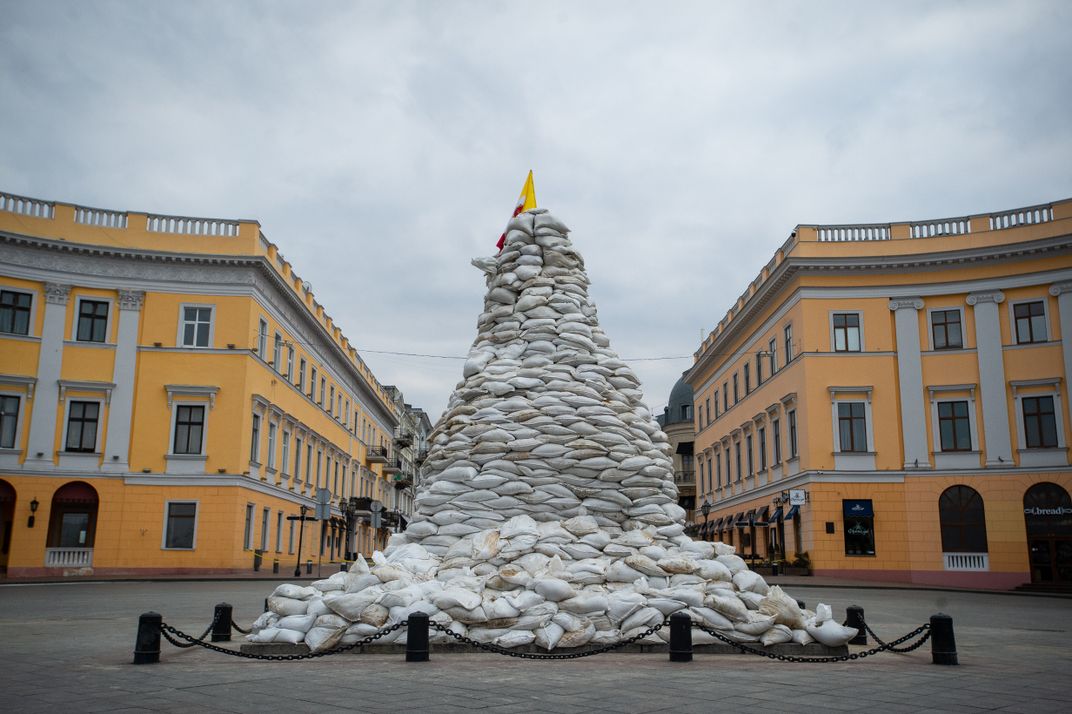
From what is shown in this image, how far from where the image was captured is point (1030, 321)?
27781 millimetres

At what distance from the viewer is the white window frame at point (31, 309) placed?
27.6 meters

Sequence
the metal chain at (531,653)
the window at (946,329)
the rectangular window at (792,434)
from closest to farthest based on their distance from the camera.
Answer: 1. the metal chain at (531,653)
2. the window at (946,329)
3. the rectangular window at (792,434)

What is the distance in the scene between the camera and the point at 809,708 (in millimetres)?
5512

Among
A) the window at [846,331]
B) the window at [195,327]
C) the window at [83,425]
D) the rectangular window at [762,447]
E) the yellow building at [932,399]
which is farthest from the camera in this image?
the rectangular window at [762,447]

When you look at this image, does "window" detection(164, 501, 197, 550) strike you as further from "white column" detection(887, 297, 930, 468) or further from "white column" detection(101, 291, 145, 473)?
"white column" detection(887, 297, 930, 468)

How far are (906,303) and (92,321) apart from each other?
2576 cm

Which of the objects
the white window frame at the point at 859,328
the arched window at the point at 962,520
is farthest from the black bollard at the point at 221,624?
the arched window at the point at 962,520

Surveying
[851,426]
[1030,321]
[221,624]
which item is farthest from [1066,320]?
[221,624]

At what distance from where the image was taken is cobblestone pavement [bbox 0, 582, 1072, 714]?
5.58 m

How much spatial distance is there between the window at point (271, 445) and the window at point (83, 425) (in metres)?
5.93

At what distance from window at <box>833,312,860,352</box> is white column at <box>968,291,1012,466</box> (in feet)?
11.3

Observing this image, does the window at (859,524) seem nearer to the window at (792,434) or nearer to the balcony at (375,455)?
the window at (792,434)

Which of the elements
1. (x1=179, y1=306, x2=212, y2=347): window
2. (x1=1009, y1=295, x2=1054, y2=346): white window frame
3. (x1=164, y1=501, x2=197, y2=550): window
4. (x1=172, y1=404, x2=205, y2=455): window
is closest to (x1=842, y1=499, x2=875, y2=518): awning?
(x1=1009, y1=295, x2=1054, y2=346): white window frame

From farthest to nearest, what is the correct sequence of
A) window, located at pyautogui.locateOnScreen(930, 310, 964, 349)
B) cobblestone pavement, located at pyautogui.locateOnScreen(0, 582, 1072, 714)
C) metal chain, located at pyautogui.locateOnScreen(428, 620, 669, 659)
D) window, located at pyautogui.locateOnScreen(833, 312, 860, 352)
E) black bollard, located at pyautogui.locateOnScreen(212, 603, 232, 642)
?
1. window, located at pyautogui.locateOnScreen(833, 312, 860, 352)
2. window, located at pyautogui.locateOnScreen(930, 310, 964, 349)
3. black bollard, located at pyautogui.locateOnScreen(212, 603, 232, 642)
4. metal chain, located at pyautogui.locateOnScreen(428, 620, 669, 659)
5. cobblestone pavement, located at pyautogui.locateOnScreen(0, 582, 1072, 714)
